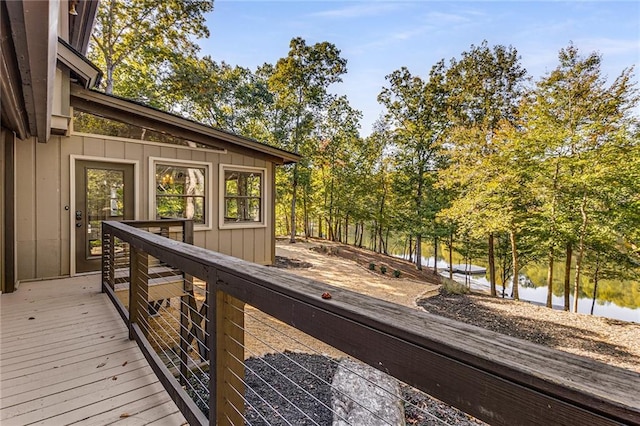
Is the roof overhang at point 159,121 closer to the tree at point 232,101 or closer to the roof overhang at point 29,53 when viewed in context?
the roof overhang at point 29,53

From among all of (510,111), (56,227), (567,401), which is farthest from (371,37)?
(567,401)

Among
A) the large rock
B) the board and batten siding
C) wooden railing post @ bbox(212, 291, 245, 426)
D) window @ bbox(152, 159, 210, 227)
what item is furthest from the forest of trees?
wooden railing post @ bbox(212, 291, 245, 426)

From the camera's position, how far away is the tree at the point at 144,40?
40.5 ft

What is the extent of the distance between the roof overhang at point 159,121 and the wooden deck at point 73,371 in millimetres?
3188

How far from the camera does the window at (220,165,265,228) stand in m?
7.06

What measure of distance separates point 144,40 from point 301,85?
6925 millimetres

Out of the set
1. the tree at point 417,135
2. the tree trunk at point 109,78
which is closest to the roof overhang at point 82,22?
the tree trunk at point 109,78

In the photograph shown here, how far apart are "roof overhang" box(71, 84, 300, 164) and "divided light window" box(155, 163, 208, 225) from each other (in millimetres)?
675

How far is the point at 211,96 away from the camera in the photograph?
14.9 meters

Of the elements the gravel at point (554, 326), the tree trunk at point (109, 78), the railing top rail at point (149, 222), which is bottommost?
the gravel at point (554, 326)

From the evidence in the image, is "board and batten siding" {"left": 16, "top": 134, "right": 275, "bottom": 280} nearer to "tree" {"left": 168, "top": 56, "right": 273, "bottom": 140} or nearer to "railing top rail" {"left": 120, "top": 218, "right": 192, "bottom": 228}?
"railing top rail" {"left": 120, "top": 218, "right": 192, "bottom": 228}

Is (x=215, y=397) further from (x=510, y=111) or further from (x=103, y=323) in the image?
(x=510, y=111)

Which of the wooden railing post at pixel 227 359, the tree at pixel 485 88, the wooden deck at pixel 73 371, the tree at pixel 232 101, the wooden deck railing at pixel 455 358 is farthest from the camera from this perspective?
the tree at pixel 232 101

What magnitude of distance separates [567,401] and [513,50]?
1639cm
